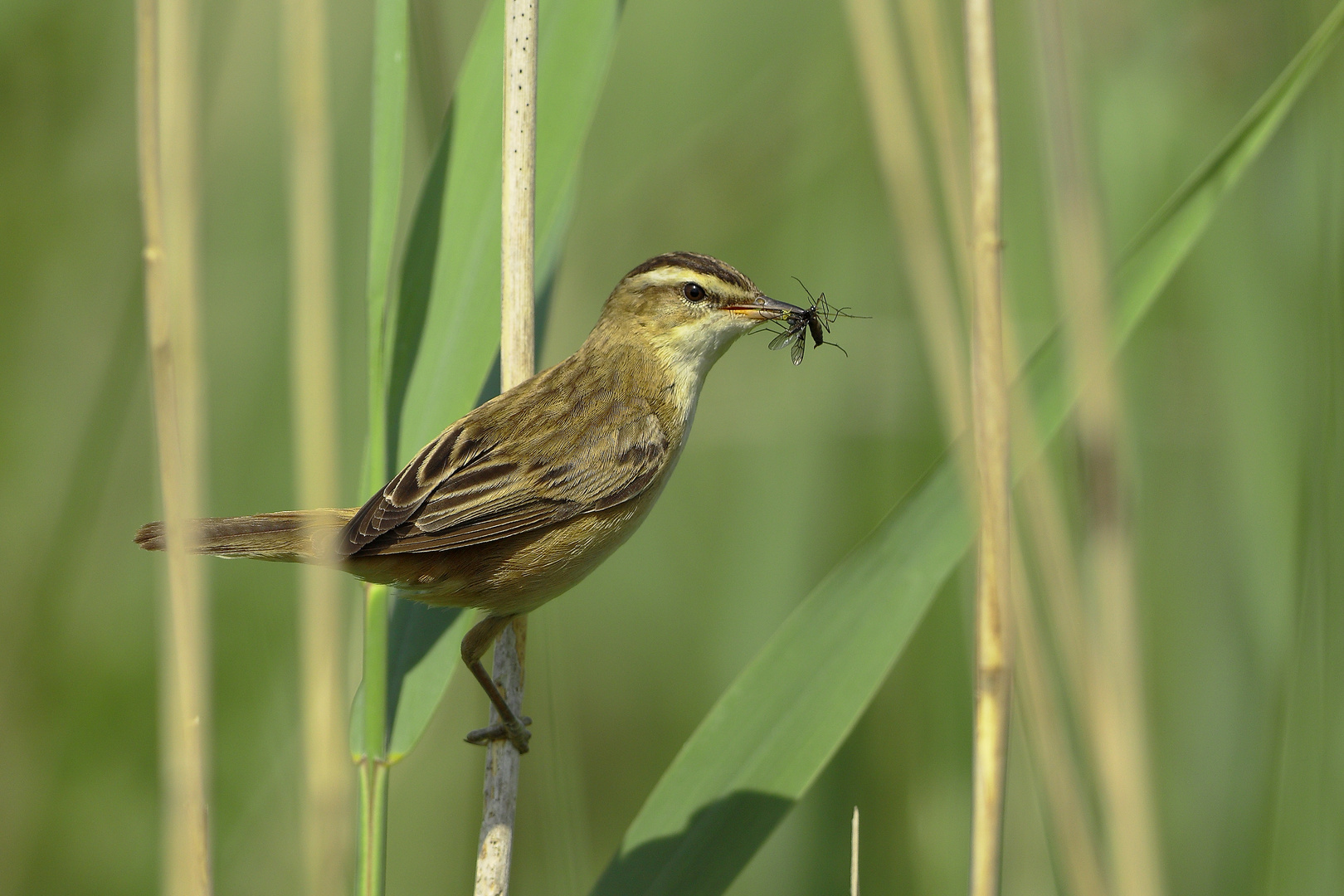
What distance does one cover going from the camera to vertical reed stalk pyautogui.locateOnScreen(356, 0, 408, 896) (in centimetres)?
193

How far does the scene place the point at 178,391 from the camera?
5.71 feet

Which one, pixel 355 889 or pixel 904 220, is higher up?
pixel 904 220

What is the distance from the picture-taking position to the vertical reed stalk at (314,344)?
166 cm

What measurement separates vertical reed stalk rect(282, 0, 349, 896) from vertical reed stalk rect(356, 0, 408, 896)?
3.8 inches

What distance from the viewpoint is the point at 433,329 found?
7.59ft

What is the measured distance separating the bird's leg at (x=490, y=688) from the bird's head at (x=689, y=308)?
0.87m

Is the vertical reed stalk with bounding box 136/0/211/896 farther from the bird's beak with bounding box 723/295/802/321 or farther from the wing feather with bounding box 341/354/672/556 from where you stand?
the bird's beak with bounding box 723/295/802/321

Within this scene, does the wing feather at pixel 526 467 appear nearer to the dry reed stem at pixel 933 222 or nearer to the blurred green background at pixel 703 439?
the blurred green background at pixel 703 439

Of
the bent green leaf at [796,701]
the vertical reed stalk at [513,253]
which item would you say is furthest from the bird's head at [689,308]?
the bent green leaf at [796,701]

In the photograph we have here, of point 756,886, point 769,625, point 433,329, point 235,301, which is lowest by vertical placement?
point 756,886

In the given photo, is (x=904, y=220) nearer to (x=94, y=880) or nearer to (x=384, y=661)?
(x=384, y=661)

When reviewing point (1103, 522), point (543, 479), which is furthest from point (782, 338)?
point (1103, 522)

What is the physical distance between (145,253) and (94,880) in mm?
2240

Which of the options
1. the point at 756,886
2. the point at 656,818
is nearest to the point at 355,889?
the point at 656,818
